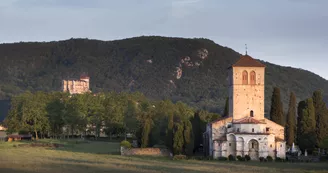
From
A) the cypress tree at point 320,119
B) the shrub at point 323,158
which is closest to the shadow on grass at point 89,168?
the shrub at point 323,158

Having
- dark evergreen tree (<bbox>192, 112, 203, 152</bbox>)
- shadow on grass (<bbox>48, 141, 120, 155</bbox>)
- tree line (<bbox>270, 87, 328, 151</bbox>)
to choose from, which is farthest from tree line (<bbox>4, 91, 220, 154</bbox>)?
tree line (<bbox>270, 87, 328, 151</bbox>)

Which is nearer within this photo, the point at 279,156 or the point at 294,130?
the point at 279,156

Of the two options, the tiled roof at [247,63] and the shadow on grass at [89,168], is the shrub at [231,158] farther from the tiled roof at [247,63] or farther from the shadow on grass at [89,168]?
the shadow on grass at [89,168]

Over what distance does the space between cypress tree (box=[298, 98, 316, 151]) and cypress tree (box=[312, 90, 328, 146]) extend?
638 millimetres

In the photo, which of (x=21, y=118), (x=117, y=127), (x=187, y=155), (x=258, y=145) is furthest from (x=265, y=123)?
(x=21, y=118)

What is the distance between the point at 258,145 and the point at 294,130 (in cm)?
1404

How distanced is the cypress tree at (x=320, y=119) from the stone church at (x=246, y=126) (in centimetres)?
522

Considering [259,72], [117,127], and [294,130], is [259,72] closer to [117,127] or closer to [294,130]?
[294,130]

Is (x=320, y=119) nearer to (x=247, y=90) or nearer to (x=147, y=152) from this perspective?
(x=247, y=90)

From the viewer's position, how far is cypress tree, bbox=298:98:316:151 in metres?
76.9

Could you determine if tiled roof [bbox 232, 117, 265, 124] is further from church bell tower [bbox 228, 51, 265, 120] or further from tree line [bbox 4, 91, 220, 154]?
tree line [bbox 4, 91, 220, 154]

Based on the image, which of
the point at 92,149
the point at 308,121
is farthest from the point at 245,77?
the point at 92,149

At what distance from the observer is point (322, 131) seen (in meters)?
77.0

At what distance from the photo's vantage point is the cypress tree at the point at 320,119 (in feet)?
252
